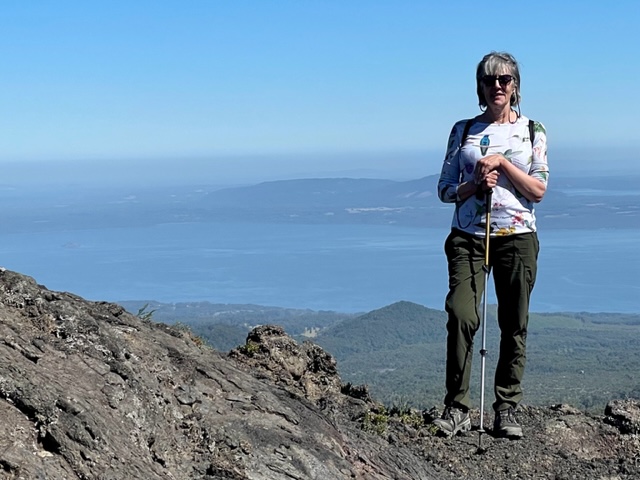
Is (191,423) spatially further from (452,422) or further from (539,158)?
(539,158)

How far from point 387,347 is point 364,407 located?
85474 mm

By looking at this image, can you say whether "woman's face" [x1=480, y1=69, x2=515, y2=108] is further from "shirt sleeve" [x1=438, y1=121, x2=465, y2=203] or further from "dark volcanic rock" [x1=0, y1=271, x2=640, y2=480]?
"dark volcanic rock" [x1=0, y1=271, x2=640, y2=480]

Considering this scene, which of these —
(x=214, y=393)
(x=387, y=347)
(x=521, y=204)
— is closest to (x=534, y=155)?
(x=521, y=204)

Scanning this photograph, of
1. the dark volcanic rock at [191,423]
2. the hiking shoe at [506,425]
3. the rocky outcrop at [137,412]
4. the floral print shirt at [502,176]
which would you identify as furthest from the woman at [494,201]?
the rocky outcrop at [137,412]

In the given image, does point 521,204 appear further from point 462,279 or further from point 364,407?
point 364,407

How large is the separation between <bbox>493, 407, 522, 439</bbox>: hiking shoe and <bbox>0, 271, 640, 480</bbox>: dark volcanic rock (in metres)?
0.10

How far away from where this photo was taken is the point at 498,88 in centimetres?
761

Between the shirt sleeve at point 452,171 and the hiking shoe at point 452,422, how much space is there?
1.96m

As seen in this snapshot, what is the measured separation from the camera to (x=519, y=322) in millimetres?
7984

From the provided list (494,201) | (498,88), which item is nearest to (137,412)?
(494,201)

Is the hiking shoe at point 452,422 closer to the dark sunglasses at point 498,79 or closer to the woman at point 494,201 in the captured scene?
the woman at point 494,201

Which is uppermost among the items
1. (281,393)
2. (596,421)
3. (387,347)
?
(281,393)

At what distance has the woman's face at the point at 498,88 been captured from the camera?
298 inches

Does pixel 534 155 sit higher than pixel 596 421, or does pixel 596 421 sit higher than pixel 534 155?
pixel 534 155
